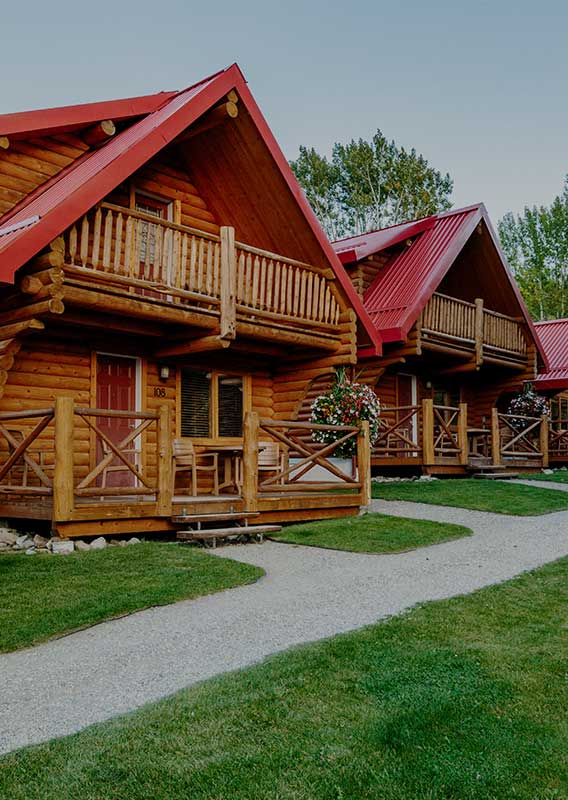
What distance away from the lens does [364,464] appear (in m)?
13.0

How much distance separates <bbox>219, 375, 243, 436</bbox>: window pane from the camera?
14930 mm

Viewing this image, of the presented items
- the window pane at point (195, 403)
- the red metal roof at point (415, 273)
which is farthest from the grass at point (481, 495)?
the window pane at point (195, 403)

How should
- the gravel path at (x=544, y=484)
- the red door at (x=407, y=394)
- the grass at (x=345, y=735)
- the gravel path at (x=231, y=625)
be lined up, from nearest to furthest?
the grass at (x=345, y=735)
the gravel path at (x=231, y=625)
the gravel path at (x=544, y=484)
the red door at (x=407, y=394)

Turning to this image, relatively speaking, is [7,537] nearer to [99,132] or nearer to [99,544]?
[99,544]

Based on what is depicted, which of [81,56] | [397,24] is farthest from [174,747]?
[81,56]

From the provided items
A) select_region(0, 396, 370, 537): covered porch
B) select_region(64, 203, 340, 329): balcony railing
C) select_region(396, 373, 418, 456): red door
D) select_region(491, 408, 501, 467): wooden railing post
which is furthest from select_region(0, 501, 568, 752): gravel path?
select_region(396, 373, 418, 456): red door

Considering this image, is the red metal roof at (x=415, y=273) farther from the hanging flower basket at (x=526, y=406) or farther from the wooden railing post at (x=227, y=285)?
the wooden railing post at (x=227, y=285)

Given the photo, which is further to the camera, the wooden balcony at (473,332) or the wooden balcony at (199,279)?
the wooden balcony at (473,332)

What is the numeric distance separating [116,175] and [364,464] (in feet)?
19.4

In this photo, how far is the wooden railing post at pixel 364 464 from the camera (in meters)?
13.0

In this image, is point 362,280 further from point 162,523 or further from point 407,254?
point 162,523

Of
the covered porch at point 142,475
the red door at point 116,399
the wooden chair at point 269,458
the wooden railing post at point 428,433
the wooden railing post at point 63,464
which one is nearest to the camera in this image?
the wooden railing post at point 63,464

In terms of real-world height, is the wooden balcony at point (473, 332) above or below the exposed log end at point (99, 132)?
below

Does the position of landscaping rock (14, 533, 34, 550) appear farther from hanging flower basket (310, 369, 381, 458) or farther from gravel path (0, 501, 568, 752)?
hanging flower basket (310, 369, 381, 458)
